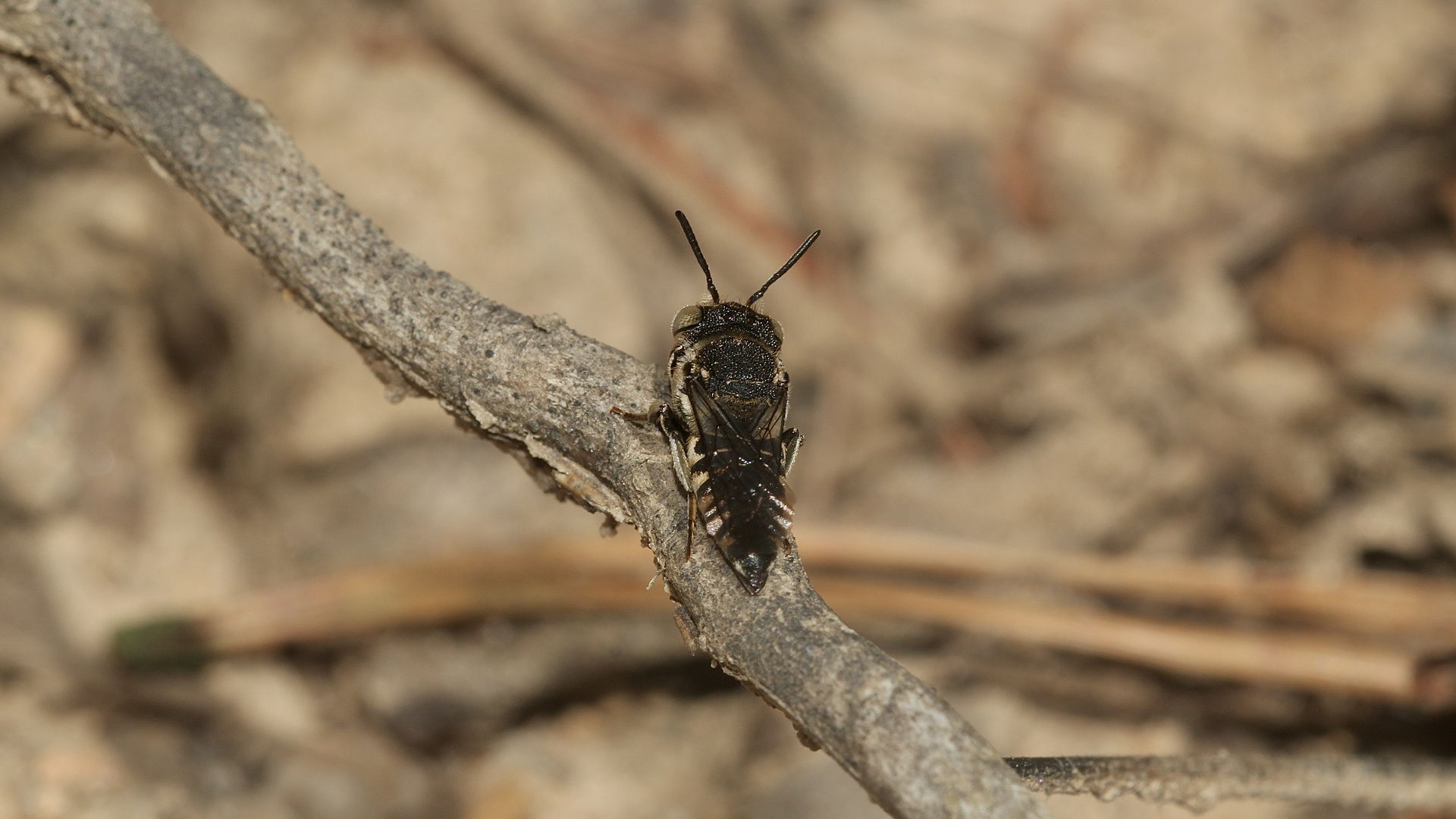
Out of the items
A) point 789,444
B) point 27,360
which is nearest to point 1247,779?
point 789,444

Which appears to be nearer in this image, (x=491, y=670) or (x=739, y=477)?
(x=739, y=477)

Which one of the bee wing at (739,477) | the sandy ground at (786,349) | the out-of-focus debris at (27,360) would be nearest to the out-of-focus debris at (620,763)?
the sandy ground at (786,349)

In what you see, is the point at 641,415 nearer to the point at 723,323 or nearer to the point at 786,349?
the point at 723,323

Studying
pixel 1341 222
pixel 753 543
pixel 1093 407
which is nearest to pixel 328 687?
pixel 753 543

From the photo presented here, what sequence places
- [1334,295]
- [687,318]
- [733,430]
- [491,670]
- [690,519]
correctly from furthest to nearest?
[1334,295]
[491,670]
[687,318]
[733,430]
[690,519]

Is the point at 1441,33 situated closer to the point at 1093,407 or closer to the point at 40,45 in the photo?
the point at 1093,407

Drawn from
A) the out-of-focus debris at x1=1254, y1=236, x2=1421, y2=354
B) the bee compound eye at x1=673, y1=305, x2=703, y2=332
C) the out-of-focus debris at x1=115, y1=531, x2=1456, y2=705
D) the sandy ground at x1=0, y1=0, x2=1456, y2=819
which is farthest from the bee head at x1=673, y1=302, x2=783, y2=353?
the out-of-focus debris at x1=1254, y1=236, x2=1421, y2=354

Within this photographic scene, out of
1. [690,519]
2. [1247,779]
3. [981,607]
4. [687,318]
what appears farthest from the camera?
[981,607]
